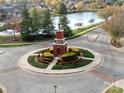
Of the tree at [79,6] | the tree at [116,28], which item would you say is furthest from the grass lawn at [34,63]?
the tree at [79,6]

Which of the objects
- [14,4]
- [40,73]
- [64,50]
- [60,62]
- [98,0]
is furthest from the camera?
[14,4]

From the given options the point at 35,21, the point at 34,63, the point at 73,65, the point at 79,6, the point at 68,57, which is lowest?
the point at 73,65

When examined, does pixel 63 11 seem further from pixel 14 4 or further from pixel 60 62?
pixel 60 62

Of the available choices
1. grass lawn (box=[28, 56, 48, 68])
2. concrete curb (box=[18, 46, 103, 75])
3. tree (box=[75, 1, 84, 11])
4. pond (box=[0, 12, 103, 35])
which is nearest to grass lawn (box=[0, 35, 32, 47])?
pond (box=[0, 12, 103, 35])

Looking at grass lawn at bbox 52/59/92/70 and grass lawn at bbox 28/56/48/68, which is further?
grass lawn at bbox 28/56/48/68

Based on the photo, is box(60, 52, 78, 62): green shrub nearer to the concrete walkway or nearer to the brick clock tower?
the concrete walkway

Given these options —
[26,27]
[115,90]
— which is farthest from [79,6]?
[115,90]

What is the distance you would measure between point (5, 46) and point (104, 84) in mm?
21202

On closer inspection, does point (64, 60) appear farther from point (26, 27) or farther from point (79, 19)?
point (79, 19)

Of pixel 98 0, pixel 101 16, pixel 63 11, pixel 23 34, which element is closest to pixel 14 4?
pixel 63 11

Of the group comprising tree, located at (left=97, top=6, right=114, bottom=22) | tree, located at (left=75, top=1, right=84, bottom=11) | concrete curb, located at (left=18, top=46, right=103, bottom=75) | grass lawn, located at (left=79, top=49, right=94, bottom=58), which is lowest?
concrete curb, located at (left=18, top=46, right=103, bottom=75)

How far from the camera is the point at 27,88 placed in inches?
1069

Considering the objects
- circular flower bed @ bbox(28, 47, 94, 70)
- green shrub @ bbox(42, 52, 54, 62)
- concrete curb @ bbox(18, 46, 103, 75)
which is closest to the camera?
concrete curb @ bbox(18, 46, 103, 75)

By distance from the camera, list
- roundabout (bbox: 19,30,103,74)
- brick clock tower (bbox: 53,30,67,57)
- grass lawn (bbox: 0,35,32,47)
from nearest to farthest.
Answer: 1. roundabout (bbox: 19,30,103,74)
2. brick clock tower (bbox: 53,30,67,57)
3. grass lawn (bbox: 0,35,32,47)
